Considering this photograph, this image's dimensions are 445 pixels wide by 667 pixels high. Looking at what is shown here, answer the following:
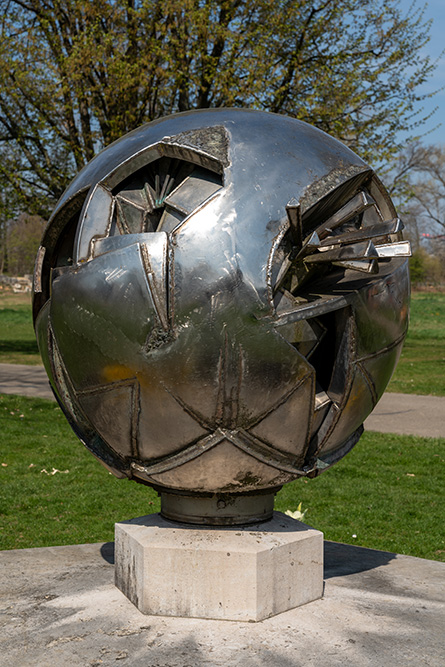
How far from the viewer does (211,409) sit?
2852 mm

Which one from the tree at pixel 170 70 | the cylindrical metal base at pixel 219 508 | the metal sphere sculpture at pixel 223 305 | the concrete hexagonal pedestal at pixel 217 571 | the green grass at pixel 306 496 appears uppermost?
the tree at pixel 170 70

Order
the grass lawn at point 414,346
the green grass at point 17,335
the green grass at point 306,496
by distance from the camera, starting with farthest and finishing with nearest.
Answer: the green grass at point 17,335 < the grass lawn at point 414,346 < the green grass at point 306,496

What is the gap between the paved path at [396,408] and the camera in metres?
9.22

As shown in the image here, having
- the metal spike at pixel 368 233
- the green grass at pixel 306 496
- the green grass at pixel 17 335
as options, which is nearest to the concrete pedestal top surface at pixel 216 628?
the metal spike at pixel 368 233

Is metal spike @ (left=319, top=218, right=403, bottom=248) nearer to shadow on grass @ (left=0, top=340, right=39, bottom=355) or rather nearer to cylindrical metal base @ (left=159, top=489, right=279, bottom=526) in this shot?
cylindrical metal base @ (left=159, top=489, right=279, bottom=526)

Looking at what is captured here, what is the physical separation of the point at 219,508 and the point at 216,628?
1.65 feet

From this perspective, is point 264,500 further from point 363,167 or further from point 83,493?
point 83,493

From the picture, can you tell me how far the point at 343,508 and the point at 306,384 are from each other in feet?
12.7

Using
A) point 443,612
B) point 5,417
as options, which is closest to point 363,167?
point 443,612

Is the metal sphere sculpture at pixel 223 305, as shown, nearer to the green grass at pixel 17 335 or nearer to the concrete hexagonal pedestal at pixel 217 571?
the concrete hexagonal pedestal at pixel 217 571

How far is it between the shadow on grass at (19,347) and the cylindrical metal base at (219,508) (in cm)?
1531

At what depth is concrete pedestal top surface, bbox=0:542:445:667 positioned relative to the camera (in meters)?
2.83

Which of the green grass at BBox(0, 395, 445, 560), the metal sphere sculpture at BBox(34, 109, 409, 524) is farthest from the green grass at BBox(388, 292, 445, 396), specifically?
the metal sphere sculpture at BBox(34, 109, 409, 524)

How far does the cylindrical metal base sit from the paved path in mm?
5936
